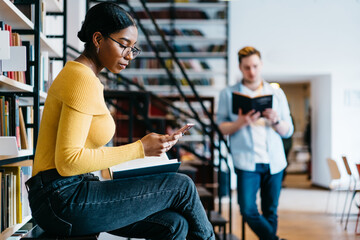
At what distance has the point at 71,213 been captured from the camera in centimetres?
113

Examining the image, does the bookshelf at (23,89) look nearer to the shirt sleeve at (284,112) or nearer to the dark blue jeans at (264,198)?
the dark blue jeans at (264,198)

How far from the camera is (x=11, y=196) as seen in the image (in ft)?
6.29

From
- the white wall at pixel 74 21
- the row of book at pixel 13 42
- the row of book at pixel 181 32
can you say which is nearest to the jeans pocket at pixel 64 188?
the row of book at pixel 13 42

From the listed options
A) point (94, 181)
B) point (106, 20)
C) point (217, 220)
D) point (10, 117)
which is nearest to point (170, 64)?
point (217, 220)

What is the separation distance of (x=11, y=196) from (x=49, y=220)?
88 cm

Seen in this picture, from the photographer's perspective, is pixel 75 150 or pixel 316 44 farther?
pixel 316 44

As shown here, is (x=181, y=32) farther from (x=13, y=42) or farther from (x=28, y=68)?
(x=13, y=42)

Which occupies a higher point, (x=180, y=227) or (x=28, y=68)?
(x=28, y=68)

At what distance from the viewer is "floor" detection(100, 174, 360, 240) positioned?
381 centimetres

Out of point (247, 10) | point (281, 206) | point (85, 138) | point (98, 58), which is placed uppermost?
point (247, 10)

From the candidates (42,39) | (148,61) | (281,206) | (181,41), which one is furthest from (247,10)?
(42,39)

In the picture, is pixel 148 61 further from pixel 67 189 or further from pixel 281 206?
pixel 67 189

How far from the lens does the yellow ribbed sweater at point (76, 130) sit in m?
1.11

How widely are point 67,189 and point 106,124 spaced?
0.21 m
